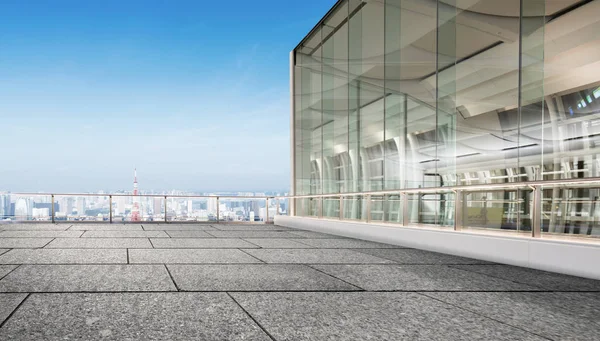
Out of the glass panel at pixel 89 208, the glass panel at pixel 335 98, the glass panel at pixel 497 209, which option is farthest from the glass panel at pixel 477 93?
the glass panel at pixel 89 208

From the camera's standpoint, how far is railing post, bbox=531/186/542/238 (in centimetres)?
616

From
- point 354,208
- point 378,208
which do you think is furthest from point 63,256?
point 354,208

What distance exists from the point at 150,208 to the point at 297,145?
617 cm

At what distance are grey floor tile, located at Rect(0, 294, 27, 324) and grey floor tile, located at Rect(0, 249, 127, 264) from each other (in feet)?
7.11

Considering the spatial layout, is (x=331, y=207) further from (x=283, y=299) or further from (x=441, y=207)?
(x=283, y=299)

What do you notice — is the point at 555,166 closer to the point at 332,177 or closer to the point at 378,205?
the point at 378,205

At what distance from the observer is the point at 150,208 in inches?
698

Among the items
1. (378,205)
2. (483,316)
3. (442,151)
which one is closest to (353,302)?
(483,316)

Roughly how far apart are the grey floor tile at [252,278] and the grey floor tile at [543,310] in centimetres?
111

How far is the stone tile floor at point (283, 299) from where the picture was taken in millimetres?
2914

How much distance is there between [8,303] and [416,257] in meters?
5.29

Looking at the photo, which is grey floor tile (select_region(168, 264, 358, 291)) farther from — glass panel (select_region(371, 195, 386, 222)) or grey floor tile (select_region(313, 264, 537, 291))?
glass panel (select_region(371, 195, 386, 222))

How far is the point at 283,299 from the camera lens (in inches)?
153

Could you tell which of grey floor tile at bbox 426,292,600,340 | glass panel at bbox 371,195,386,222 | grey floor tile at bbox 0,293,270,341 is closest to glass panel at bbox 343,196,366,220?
glass panel at bbox 371,195,386,222
